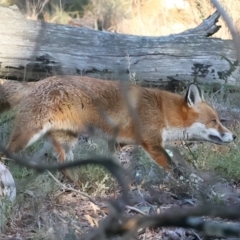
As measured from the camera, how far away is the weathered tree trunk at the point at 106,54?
25.9ft

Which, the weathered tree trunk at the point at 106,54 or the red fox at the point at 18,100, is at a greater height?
the weathered tree trunk at the point at 106,54

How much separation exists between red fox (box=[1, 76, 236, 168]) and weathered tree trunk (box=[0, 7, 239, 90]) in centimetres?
110

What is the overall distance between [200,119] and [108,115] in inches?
48.1

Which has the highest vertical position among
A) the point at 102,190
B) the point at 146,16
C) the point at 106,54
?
the point at 146,16

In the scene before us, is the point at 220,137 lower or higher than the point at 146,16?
lower

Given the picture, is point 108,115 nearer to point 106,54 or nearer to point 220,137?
point 220,137

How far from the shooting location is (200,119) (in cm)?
700

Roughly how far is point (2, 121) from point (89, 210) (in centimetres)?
236

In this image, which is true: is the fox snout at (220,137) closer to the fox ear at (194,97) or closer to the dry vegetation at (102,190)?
the dry vegetation at (102,190)

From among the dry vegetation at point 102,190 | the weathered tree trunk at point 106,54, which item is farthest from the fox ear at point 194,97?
the weathered tree trunk at point 106,54

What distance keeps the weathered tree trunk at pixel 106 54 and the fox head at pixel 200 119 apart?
107cm

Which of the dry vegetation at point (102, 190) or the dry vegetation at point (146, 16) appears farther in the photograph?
the dry vegetation at point (146, 16)

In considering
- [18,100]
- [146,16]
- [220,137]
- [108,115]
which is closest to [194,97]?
[220,137]

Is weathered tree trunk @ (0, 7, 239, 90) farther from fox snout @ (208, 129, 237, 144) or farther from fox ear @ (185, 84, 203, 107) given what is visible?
fox snout @ (208, 129, 237, 144)
